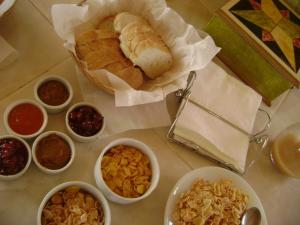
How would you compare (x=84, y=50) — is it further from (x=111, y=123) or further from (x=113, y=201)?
(x=113, y=201)

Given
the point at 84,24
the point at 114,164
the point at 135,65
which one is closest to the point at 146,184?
the point at 114,164

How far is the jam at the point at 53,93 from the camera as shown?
79 cm

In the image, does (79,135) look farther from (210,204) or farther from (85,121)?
(210,204)

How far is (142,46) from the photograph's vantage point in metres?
0.80

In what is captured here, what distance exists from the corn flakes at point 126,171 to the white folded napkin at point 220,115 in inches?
4.0

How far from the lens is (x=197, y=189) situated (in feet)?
2.53

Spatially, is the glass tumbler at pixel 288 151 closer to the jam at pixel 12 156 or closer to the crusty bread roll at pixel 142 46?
the crusty bread roll at pixel 142 46

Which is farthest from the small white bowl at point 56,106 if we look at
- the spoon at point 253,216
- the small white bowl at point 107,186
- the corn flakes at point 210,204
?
the spoon at point 253,216

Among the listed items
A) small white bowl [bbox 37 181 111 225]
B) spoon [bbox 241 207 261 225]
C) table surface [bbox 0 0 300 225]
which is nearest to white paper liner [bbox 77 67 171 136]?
table surface [bbox 0 0 300 225]

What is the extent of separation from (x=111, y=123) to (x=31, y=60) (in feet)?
0.68

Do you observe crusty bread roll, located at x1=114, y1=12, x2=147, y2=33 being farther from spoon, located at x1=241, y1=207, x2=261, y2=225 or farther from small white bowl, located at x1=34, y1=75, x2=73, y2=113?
spoon, located at x1=241, y1=207, x2=261, y2=225

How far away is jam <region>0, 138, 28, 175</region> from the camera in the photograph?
707 millimetres

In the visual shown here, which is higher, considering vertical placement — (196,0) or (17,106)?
(17,106)

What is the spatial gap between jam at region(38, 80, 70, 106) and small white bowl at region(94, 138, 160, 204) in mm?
131
